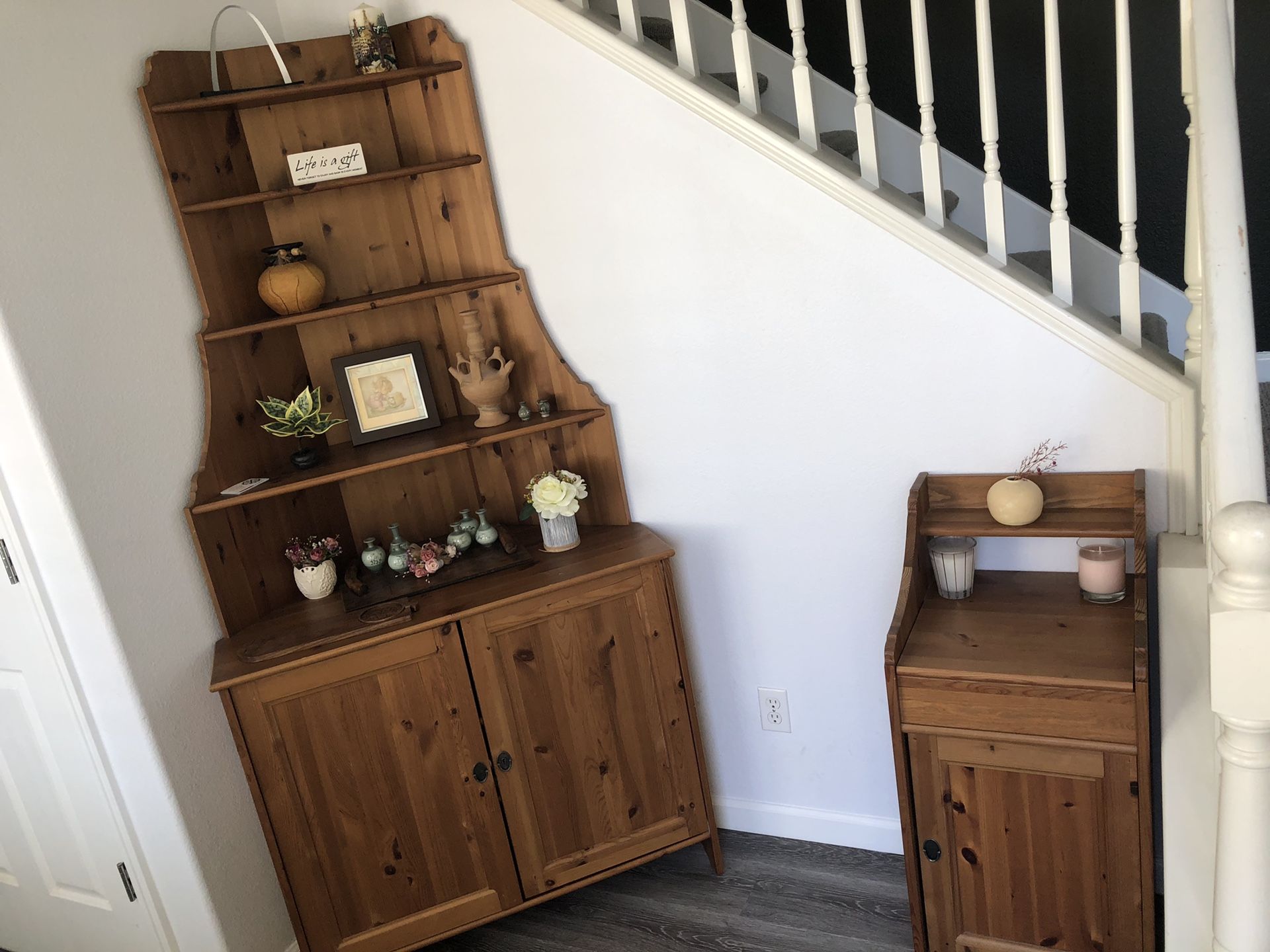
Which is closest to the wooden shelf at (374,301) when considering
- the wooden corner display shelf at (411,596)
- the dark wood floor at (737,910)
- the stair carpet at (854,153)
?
the wooden corner display shelf at (411,596)

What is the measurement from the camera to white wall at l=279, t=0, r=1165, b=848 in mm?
2027

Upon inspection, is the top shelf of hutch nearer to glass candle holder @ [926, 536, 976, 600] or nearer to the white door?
glass candle holder @ [926, 536, 976, 600]

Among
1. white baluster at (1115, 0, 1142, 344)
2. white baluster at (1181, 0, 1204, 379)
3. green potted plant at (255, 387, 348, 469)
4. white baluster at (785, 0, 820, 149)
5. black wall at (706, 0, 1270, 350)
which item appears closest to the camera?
white baluster at (1181, 0, 1204, 379)

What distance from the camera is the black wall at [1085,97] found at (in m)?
2.78

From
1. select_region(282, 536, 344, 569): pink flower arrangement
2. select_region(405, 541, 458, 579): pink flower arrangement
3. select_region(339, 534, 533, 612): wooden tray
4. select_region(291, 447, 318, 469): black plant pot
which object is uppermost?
select_region(291, 447, 318, 469): black plant pot

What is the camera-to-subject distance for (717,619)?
247 cm

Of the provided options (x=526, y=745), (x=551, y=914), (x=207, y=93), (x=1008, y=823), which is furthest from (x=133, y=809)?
(x=1008, y=823)

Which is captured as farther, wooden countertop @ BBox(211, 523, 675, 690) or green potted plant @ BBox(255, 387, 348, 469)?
green potted plant @ BBox(255, 387, 348, 469)

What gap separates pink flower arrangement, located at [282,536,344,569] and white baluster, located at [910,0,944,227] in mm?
1549

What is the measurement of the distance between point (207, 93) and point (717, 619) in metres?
1.72

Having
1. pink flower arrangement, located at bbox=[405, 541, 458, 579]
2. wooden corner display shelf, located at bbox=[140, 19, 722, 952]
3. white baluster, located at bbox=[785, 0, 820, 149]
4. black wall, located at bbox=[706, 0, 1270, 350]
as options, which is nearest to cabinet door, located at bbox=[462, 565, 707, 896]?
wooden corner display shelf, located at bbox=[140, 19, 722, 952]

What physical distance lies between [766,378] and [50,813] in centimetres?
188

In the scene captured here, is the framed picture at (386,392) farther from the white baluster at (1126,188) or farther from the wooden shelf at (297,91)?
the white baluster at (1126,188)

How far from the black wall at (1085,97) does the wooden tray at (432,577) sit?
5.59ft
